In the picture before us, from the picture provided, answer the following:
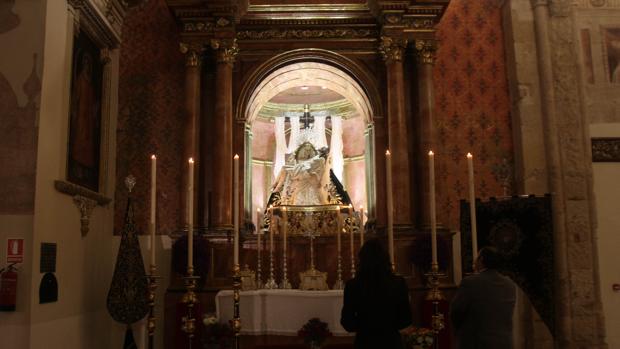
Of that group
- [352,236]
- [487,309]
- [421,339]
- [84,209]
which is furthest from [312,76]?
[487,309]

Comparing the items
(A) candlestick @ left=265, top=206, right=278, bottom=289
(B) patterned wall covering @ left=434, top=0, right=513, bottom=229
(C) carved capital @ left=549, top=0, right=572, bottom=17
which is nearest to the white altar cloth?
(A) candlestick @ left=265, top=206, right=278, bottom=289

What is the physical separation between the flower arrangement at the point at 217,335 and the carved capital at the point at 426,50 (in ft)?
14.8

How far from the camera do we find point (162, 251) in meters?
8.43

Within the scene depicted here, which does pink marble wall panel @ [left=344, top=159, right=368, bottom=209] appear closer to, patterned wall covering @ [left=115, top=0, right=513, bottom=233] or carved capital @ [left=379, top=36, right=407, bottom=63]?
patterned wall covering @ [left=115, top=0, right=513, bottom=233]

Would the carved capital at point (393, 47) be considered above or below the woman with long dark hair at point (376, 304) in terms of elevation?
above

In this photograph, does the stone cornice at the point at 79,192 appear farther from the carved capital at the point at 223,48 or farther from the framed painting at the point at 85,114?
the carved capital at the point at 223,48

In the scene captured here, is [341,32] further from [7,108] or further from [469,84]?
[7,108]

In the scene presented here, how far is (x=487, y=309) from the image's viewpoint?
13.6ft

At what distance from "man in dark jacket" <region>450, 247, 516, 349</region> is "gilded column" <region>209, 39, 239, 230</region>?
430 cm

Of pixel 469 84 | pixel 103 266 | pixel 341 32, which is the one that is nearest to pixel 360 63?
pixel 341 32

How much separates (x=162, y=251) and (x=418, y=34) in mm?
4515

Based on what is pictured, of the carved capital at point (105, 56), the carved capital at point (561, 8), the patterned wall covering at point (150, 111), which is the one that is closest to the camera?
the carved capital at point (105, 56)

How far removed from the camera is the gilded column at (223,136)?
809cm

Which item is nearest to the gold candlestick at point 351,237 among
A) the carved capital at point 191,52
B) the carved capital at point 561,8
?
the carved capital at point 191,52
